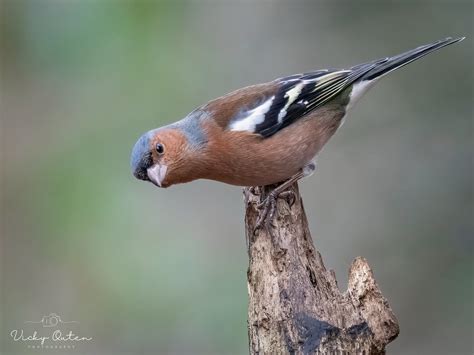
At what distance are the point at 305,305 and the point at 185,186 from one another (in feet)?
15.2

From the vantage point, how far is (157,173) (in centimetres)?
473

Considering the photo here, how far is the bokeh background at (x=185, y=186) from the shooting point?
22.3 ft

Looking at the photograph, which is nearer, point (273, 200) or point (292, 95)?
point (273, 200)

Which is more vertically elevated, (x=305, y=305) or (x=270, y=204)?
(x=270, y=204)

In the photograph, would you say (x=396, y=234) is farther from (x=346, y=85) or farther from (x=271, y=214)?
(x=271, y=214)

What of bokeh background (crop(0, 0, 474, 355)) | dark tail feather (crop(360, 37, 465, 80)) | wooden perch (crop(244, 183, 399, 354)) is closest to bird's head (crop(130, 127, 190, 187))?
wooden perch (crop(244, 183, 399, 354))

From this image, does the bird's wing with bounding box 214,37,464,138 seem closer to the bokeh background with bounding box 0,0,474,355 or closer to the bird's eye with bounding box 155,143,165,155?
the bird's eye with bounding box 155,143,165,155

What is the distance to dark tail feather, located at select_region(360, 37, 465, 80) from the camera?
498 centimetres

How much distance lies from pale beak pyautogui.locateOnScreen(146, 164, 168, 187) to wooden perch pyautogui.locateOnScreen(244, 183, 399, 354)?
0.86m

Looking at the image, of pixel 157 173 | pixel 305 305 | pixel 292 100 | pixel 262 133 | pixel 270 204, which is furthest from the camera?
pixel 292 100

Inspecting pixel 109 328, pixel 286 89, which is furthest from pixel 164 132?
pixel 109 328

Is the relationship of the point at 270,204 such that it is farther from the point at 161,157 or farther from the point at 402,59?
the point at 402,59

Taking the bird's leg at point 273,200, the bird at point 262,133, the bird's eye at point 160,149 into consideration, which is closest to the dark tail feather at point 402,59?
the bird at point 262,133

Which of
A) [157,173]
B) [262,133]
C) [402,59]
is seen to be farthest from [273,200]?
[402,59]
